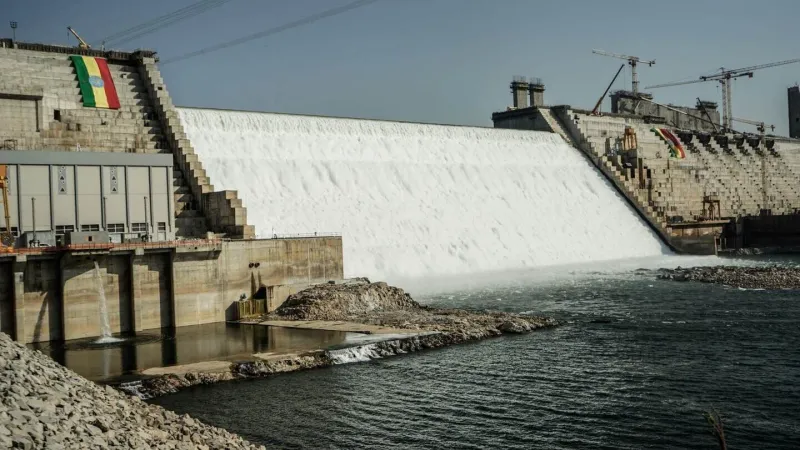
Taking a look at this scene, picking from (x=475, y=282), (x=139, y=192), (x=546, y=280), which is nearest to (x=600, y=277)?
(x=546, y=280)

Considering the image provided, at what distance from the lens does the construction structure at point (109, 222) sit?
1150 inches

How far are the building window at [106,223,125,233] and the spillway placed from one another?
9373 millimetres

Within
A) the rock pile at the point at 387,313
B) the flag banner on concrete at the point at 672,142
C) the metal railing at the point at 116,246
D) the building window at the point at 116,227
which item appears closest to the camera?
the metal railing at the point at 116,246

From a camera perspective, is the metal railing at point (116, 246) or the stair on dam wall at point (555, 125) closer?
the metal railing at point (116, 246)

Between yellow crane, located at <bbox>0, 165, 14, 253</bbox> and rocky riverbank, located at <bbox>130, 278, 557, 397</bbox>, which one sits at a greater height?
yellow crane, located at <bbox>0, 165, 14, 253</bbox>

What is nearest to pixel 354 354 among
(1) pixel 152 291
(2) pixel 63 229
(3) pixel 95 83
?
(1) pixel 152 291

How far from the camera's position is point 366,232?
4591 cm

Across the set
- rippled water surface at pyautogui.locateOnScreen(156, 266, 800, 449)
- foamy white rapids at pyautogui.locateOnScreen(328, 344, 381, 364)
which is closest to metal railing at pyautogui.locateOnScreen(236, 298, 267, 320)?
foamy white rapids at pyautogui.locateOnScreen(328, 344, 381, 364)

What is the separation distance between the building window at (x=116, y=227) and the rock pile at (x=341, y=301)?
6842mm

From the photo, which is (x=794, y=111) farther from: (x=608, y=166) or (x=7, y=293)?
(x=7, y=293)

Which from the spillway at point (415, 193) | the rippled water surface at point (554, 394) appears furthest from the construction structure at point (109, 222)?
the rippled water surface at point (554, 394)

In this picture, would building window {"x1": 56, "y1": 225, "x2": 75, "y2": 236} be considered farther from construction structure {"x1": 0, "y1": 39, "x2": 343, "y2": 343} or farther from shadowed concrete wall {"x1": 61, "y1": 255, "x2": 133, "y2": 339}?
shadowed concrete wall {"x1": 61, "y1": 255, "x2": 133, "y2": 339}

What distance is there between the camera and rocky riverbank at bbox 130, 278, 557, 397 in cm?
2319

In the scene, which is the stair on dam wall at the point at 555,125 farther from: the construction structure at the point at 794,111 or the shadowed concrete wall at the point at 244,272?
the construction structure at the point at 794,111
